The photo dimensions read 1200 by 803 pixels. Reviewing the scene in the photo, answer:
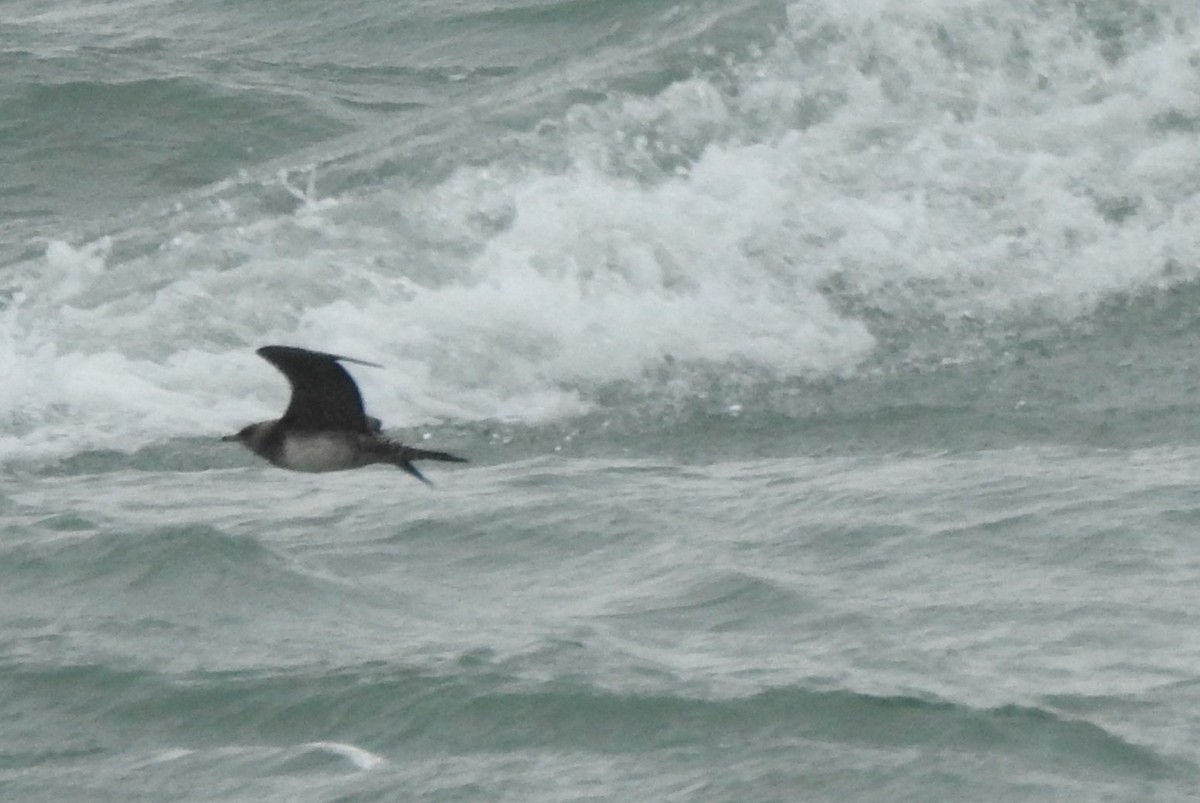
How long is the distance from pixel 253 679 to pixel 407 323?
3.55 meters

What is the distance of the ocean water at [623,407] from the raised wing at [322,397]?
869mm

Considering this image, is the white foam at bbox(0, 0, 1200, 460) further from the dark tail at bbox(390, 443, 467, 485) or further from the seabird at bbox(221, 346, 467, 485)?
the dark tail at bbox(390, 443, 467, 485)

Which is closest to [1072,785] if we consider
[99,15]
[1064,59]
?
[1064,59]

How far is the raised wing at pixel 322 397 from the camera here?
8.45 m

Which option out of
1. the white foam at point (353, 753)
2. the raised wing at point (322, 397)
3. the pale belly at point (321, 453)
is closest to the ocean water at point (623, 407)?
the white foam at point (353, 753)

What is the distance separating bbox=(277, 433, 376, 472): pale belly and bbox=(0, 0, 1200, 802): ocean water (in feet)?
2.43

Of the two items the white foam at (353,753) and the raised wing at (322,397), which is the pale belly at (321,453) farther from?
the white foam at (353,753)

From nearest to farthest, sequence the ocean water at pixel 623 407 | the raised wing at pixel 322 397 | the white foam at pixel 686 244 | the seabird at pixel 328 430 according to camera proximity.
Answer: the raised wing at pixel 322 397 < the seabird at pixel 328 430 < the ocean water at pixel 623 407 < the white foam at pixel 686 244

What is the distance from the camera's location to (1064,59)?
588 inches

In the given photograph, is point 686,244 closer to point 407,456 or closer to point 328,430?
point 328,430

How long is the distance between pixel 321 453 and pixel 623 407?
118 inches

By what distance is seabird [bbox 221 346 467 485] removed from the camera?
8570 mm

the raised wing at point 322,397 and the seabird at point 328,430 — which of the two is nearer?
the raised wing at point 322,397

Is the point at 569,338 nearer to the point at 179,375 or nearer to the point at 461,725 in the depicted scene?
the point at 179,375
